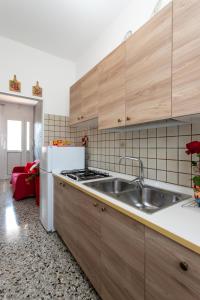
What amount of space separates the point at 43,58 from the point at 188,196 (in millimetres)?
2815

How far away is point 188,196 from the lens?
1092 millimetres

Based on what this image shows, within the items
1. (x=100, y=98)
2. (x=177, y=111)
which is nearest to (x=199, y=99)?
(x=177, y=111)

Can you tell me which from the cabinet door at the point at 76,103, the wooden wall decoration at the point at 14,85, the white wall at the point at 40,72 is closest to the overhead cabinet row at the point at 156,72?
the cabinet door at the point at 76,103

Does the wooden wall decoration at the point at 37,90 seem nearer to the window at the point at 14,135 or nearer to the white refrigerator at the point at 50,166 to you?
the white refrigerator at the point at 50,166

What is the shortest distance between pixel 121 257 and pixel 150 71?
120cm

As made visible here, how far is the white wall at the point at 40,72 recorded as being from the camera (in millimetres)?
2283

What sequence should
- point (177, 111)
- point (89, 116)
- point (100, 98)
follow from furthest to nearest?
point (89, 116), point (100, 98), point (177, 111)

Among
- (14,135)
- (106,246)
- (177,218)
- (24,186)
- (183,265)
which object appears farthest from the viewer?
(14,135)

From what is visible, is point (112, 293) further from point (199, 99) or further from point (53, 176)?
point (53, 176)

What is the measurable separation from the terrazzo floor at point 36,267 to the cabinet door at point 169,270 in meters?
0.75

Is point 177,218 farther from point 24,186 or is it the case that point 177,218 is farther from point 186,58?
point 24,186

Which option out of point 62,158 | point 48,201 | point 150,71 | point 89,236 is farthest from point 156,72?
point 48,201

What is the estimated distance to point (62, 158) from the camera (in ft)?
6.97

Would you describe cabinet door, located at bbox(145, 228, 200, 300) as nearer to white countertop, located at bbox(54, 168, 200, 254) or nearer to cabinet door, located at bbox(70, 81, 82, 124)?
white countertop, located at bbox(54, 168, 200, 254)
